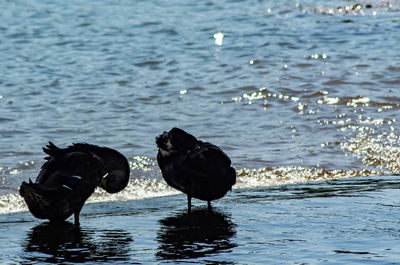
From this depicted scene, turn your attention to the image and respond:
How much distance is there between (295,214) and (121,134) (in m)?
3.99

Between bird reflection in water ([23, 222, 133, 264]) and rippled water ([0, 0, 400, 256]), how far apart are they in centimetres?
109

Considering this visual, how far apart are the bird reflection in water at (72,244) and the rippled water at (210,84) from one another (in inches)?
43.0

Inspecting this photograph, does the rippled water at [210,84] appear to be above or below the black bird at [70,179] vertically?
above

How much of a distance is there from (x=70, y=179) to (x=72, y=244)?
0.51 meters

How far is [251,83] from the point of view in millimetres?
13086

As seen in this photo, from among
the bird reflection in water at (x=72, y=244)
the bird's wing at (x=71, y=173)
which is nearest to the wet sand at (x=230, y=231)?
the bird reflection in water at (x=72, y=244)

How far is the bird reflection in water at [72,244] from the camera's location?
5609 millimetres

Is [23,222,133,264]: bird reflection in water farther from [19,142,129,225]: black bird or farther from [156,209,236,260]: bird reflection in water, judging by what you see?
[156,209,236,260]: bird reflection in water

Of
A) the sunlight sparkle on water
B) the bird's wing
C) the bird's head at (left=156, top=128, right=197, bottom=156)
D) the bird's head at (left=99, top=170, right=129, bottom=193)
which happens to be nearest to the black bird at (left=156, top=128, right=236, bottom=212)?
the bird's head at (left=156, top=128, right=197, bottom=156)

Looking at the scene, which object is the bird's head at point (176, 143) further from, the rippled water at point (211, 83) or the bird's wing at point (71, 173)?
the rippled water at point (211, 83)

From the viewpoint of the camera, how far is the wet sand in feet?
18.3

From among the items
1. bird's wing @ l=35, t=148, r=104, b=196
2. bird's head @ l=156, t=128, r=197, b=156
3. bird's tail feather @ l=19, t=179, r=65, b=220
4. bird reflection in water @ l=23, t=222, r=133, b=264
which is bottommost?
bird reflection in water @ l=23, t=222, r=133, b=264

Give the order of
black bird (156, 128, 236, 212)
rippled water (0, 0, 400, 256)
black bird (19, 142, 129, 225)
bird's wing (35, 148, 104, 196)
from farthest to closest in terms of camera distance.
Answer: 1. rippled water (0, 0, 400, 256)
2. black bird (156, 128, 236, 212)
3. bird's wing (35, 148, 104, 196)
4. black bird (19, 142, 129, 225)

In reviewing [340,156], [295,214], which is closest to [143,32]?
[340,156]
